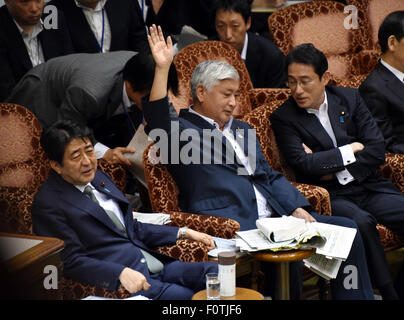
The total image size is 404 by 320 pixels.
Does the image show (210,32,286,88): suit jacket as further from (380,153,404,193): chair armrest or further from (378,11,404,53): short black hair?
(380,153,404,193): chair armrest

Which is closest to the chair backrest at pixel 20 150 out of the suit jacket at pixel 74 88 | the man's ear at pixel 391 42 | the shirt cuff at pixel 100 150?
the suit jacket at pixel 74 88

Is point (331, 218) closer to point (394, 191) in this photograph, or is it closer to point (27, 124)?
point (394, 191)

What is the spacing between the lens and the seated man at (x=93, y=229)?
2150mm

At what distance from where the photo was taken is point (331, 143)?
3207 millimetres

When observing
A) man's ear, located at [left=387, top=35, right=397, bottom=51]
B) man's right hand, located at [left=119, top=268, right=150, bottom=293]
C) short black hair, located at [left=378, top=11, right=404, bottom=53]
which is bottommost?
man's right hand, located at [left=119, top=268, right=150, bottom=293]

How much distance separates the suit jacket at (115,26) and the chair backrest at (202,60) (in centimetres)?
25

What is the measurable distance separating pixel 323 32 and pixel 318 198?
1899mm

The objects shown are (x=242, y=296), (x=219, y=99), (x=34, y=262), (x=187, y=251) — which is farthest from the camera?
(x=219, y=99)

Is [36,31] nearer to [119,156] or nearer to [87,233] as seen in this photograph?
[119,156]

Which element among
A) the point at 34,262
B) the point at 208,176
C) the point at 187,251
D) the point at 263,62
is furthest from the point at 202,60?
the point at 34,262

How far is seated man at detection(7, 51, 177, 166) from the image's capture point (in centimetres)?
290

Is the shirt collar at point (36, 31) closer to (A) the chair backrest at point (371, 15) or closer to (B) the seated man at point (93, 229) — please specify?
(B) the seated man at point (93, 229)

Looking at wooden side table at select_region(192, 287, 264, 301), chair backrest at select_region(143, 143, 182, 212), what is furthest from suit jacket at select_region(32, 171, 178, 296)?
chair backrest at select_region(143, 143, 182, 212)

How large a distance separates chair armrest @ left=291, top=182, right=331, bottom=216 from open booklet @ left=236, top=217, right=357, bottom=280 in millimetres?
494
